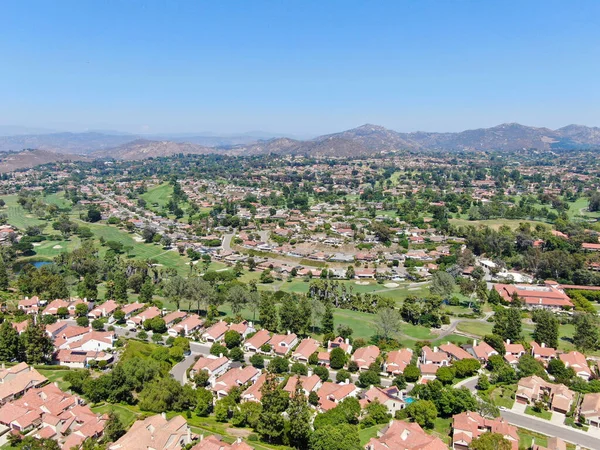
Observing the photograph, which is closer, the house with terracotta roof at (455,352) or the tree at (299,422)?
the tree at (299,422)

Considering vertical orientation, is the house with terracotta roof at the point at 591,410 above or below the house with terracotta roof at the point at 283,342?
above

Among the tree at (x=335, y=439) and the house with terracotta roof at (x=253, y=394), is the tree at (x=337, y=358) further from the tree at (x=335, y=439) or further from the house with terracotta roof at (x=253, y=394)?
the tree at (x=335, y=439)

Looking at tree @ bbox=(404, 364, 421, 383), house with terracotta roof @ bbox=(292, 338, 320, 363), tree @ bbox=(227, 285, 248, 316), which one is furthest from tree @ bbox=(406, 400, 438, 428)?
tree @ bbox=(227, 285, 248, 316)

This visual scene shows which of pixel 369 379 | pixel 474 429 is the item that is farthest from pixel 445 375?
pixel 474 429

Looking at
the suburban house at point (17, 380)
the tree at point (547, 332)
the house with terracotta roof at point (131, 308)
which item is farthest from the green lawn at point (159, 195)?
the tree at point (547, 332)

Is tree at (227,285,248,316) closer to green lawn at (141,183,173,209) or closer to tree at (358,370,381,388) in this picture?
tree at (358,370,381,388)

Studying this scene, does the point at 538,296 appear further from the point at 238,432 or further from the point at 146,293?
the point at 146,293

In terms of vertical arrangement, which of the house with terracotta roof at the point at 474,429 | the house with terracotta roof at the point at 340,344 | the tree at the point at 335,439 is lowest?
the house with terracotta roof at the point at 340,344
